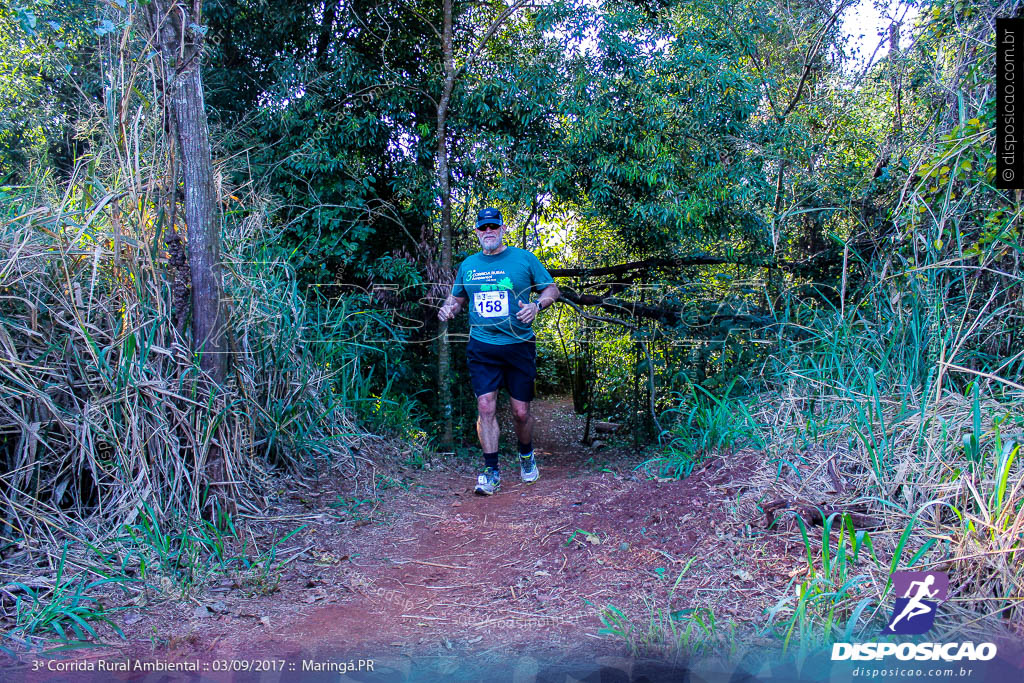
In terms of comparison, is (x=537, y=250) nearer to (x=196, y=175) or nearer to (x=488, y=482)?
(x=488, y=482)

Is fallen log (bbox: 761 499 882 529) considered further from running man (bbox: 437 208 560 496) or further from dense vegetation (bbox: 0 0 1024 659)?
running man (bbox: 437 208 560 496)

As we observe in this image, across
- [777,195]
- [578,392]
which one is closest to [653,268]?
[777,195]

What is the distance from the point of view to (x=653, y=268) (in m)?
6.62

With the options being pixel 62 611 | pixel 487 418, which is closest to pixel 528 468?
pixel 487 418

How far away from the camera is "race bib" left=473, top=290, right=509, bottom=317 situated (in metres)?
4.33

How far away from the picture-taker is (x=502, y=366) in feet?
14.7

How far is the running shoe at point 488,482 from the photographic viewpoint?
4.40m

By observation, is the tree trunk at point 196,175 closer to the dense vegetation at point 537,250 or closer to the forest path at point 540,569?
the dense vegetation at point 537,250

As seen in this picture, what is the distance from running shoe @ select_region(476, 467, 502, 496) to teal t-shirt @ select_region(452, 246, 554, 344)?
903mm

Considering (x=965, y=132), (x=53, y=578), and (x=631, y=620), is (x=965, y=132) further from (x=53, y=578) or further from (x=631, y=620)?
(x=53, y=578)

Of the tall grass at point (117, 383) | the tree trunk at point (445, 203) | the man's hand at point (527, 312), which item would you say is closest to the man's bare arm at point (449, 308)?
the man's hand at point (527, 312)

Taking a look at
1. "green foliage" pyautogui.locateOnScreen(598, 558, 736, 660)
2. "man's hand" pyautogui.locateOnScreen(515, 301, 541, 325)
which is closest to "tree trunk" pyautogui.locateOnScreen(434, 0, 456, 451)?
"man's hand" pyautogui.locateOnScreen(515, 301, 541, 325)

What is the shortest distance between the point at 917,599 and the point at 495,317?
280 centimetres

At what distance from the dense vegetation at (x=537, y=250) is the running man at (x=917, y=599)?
0.09 m
